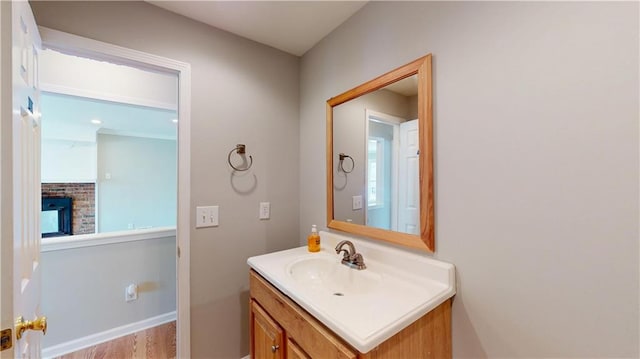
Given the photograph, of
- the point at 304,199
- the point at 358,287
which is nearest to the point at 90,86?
the point at 304,199

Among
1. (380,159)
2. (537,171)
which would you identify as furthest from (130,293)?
(537,171)

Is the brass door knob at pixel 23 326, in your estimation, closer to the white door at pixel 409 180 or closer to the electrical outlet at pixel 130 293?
the white door at pixel 409 180

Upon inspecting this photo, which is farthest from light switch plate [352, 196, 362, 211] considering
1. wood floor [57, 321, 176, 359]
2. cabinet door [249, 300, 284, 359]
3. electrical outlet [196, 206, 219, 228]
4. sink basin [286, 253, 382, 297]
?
wood floor [57, 321, 176, 359]

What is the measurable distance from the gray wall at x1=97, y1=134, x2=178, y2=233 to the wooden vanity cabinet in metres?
4.27

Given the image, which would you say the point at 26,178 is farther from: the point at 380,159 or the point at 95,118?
the point at 95,118

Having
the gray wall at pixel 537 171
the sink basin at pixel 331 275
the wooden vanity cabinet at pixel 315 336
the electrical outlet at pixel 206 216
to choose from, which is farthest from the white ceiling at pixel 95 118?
the gray wall at pixel 537 171

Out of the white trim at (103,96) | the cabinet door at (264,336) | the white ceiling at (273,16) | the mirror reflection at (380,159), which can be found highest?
the white ceiling at (273,16)

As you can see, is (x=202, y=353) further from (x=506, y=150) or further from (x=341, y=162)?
(x=506, y=150)

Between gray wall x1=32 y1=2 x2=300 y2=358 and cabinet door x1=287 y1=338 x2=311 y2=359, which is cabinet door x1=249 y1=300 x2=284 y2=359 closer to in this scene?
cabinet door x1=287 y1=338 x2=311 y2=359

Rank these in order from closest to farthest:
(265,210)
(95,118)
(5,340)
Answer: (5,340), (265,210), (95,118)

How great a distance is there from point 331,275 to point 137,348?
1868 millimetres

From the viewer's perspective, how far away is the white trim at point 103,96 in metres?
1.85

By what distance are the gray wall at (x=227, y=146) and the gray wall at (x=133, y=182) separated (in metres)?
3.70

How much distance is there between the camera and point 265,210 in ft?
6.01
